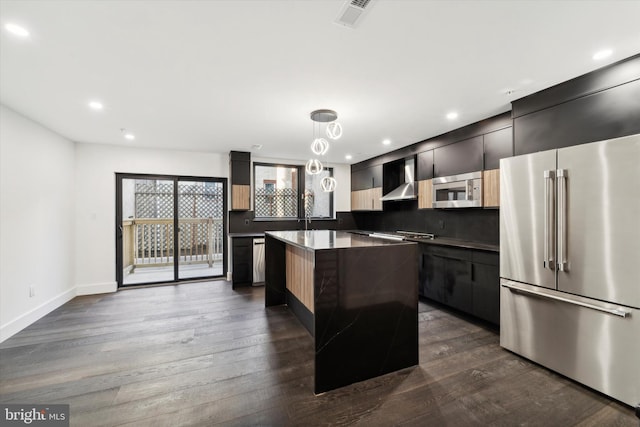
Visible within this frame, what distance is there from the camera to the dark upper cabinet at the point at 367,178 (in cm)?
562

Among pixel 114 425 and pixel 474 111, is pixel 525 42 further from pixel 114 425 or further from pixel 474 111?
pixel 114 425

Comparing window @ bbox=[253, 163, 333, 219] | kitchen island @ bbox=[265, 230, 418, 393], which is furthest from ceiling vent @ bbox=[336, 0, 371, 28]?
window @ bbox=[253, 163, 333, 219]

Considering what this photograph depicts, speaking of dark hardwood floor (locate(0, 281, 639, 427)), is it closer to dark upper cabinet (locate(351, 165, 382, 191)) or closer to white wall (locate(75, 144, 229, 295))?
white wall (locate(75, 144, 229, 295))

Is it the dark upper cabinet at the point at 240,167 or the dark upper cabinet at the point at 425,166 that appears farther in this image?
the dark upper cabinet at the point at 240,167

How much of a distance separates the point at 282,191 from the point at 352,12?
15.0 feet

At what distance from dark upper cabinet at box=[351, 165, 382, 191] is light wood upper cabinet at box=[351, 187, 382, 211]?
100 mm

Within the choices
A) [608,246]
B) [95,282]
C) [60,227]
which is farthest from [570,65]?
[95,282]

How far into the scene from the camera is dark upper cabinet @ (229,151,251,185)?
5102mm

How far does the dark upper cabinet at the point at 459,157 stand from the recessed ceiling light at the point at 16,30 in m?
4.47

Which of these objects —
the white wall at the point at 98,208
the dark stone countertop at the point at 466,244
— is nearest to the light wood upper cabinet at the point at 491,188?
the dark stone countertop at the point at 466,244

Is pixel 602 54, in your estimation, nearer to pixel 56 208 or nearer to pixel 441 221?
pixel 441 221

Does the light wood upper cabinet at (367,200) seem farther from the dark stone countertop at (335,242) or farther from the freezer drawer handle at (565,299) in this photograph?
the freezer drawer handle at (565,299)

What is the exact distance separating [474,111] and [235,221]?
442cm

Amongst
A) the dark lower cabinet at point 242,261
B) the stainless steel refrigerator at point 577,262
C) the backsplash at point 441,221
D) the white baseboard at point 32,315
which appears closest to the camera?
the stainless steel refrigerator at point 577,262
